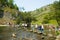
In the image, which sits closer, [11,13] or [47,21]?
[47,21]

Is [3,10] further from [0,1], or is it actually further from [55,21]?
[55,21]

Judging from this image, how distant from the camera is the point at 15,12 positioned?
153750 millimetres

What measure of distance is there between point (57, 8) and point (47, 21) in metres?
8.28

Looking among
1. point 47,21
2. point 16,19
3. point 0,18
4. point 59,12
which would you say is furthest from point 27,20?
point 59,12

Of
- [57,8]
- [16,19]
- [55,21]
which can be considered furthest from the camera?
[16,19]

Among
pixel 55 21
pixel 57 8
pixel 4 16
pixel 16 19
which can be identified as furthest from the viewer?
pixel 4 16

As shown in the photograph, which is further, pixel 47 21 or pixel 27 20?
pixel 27 20

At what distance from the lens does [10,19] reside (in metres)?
146

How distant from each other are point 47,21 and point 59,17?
1163 centimetres

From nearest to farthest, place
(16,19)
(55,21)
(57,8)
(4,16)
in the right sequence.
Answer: (55,21) → (57,8) → (16,19) → (4,16)

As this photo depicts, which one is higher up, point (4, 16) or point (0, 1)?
point (0, 1)

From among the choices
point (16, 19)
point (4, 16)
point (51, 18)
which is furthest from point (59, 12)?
point (4, 16)

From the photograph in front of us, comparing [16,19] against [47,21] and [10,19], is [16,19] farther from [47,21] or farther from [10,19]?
[47,21]

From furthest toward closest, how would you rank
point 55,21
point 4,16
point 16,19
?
1. point 4,16
2. point 16,19
3. point 55,21
